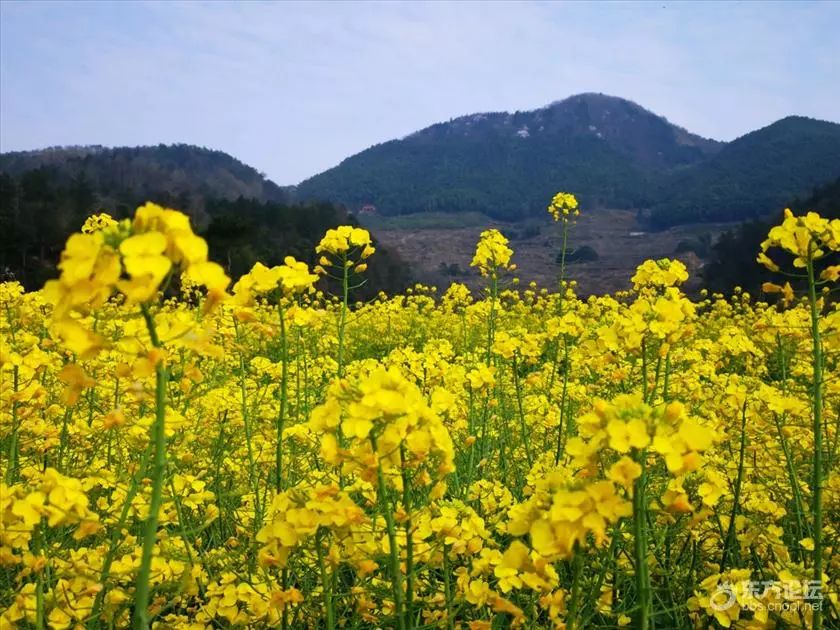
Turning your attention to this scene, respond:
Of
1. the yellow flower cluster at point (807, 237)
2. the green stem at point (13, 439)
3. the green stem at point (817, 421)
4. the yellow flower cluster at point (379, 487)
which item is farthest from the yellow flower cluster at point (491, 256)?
the green stem at point (13, 439)

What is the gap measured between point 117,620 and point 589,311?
8.09m

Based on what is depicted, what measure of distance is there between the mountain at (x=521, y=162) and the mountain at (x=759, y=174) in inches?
606

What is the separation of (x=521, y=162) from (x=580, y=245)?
71.5 meters

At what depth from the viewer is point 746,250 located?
2428cm

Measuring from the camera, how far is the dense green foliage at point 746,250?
22.7 meters

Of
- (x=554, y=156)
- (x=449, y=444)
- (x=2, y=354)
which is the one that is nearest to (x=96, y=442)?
(x=2, y=354)

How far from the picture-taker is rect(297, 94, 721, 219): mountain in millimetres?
110250

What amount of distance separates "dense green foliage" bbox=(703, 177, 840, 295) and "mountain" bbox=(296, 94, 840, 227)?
39113 millimetres

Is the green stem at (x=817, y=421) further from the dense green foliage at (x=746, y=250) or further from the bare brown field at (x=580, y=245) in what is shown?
the bare brown field at (x=580, y=245)

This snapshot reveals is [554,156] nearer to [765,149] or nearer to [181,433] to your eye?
[765,149]

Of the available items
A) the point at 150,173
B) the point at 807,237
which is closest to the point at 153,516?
the point at 807,237

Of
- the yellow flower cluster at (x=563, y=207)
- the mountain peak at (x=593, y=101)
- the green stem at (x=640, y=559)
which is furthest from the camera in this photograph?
the mountain peak at (x=593, y=101)

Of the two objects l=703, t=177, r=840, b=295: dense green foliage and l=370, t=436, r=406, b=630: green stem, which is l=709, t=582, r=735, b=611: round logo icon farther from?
l=703, t=177, r=840, b=295: dense green foliage

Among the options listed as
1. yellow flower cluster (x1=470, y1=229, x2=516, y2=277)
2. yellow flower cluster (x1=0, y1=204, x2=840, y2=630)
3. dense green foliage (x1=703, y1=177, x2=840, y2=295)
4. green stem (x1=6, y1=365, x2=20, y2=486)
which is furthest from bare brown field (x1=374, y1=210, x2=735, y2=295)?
green stem (x1=6, y1=365, x2=20, y2=486)
